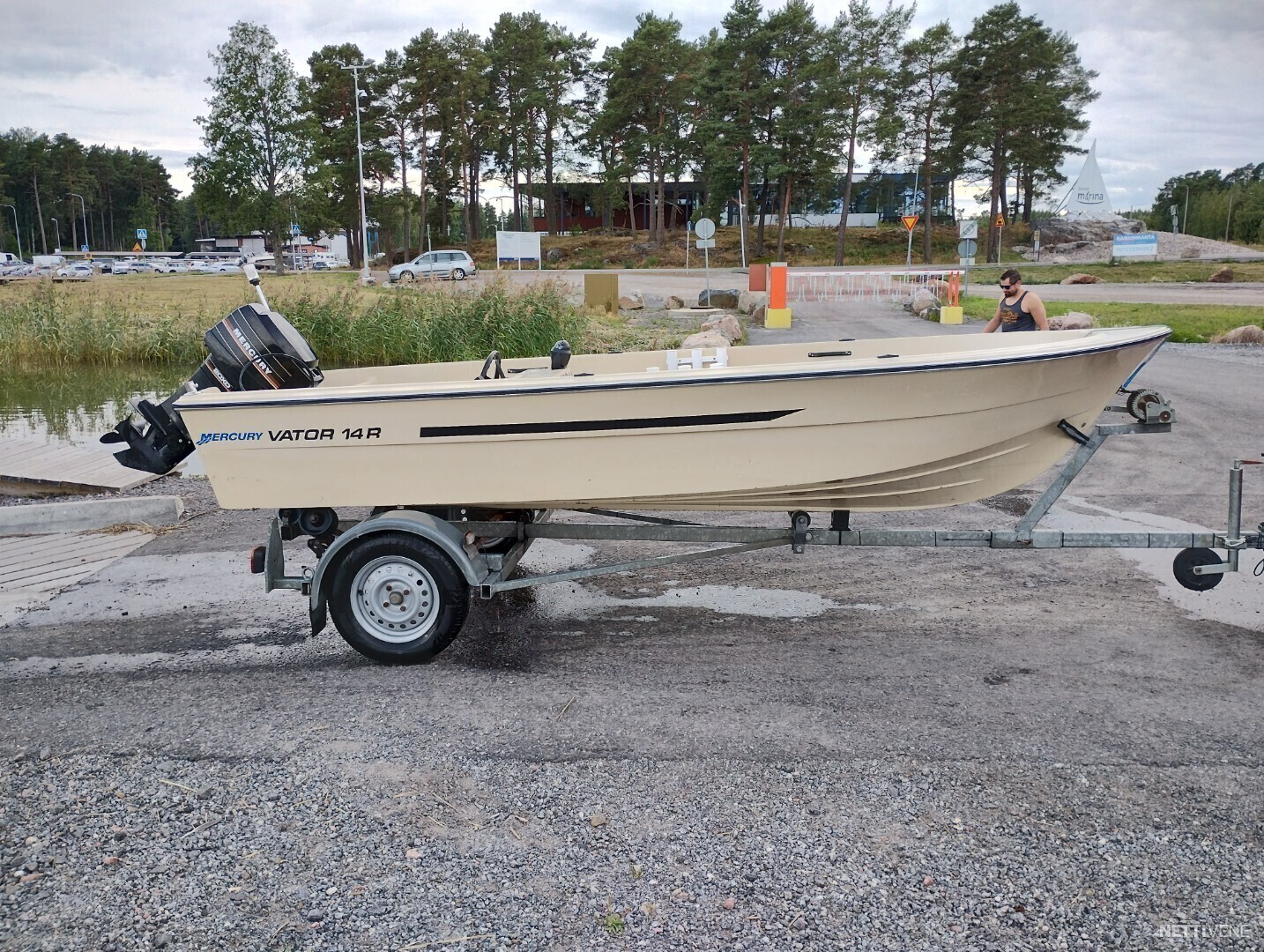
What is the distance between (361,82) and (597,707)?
62.1m

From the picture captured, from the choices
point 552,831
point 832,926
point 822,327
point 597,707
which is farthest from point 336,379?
point 822,327

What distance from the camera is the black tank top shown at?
7844mm

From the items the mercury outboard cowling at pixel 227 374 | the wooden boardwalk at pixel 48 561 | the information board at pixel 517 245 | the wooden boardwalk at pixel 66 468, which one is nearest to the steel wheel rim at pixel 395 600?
the mercury outboard cowling at pixel 227 374

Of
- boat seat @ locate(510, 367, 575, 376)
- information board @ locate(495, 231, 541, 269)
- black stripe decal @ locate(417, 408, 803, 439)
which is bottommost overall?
black stripe decal @ locate(417, 408, 803, 439)

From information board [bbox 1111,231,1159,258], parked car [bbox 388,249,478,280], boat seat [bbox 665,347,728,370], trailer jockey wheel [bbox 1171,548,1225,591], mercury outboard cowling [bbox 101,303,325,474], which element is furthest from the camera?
information board [bbox 1111,231,1159,258]

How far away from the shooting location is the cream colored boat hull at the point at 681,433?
4195 mm

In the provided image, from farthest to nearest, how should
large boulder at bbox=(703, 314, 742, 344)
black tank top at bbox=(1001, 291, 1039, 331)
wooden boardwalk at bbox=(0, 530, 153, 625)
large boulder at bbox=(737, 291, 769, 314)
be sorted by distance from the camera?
large boulder at bbox=(737, 291, 769, 314) → large boulder at bbox=(703, 314, 742, 344) → black tank top at bbox=(1001, 291, 1039, 331) → wooden boardwalk at bbox=(0, 530, 153, 625)

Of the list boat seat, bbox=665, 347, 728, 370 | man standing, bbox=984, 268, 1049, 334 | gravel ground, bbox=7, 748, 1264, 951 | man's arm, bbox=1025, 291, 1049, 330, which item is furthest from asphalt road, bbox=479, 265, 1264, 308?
gravel ground, bbox=7, 748, 1264, 951

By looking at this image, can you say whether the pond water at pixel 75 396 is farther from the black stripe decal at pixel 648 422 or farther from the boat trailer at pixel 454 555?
the black stripe decal at pixel 648 422

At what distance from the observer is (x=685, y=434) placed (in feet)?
14.0

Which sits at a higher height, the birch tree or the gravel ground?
the birch tree

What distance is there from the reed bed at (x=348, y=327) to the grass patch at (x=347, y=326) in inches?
0.7

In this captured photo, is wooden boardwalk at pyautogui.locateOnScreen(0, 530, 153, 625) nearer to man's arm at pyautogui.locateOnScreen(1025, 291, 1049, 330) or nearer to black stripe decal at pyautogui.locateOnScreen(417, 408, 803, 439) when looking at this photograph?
black stripe decal at pyautogui.locateOnScreen(417, 408, 803, 439)

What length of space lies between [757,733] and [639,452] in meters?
1.31
